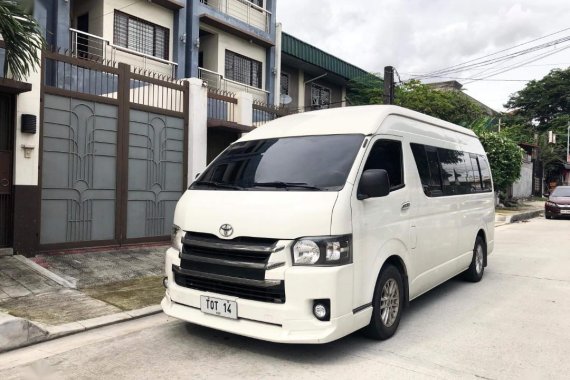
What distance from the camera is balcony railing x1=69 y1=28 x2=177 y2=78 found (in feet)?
37.4

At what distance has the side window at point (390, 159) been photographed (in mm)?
4582

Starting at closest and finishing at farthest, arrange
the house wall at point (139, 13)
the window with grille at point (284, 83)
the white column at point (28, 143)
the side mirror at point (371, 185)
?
the side mirror at point (371, 185) → the white column at point (28, 143) → the house wall at point (139, 13) → the window with grille at point (284, 83)

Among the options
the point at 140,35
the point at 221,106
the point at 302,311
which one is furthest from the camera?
the point at 140,35

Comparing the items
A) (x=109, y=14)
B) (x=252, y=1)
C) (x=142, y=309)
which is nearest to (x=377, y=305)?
(x=142, y=309)

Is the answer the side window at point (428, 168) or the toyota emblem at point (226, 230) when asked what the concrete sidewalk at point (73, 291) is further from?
the side window at point (428, 168)

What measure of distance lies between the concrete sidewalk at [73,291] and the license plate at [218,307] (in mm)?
1540

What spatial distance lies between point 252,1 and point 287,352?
47.8 feet

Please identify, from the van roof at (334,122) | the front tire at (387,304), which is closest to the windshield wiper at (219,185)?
the van roof at (334,122)

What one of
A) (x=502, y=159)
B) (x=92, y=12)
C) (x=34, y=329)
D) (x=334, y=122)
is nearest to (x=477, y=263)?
(x=334, y=122)

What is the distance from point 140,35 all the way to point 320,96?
956 cm

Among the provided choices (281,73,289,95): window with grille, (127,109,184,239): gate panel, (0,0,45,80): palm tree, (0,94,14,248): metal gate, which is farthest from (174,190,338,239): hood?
(281,73,289,95): window with grille

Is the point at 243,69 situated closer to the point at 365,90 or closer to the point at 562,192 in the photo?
the point at 365,90

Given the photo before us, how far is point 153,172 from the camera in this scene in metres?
9.52

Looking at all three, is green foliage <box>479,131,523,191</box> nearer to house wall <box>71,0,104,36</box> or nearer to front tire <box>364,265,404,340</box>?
house wall <box>71,0,104,36</box>
